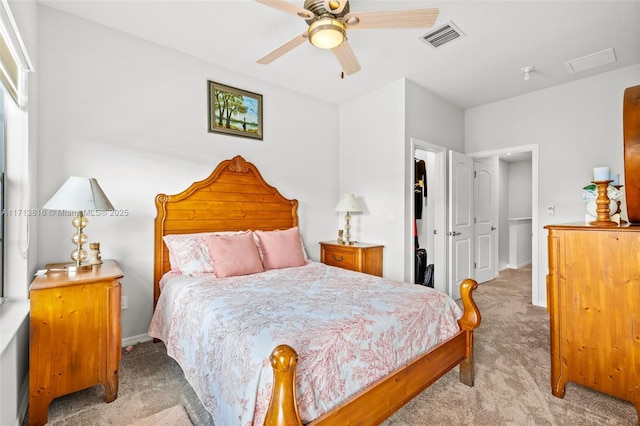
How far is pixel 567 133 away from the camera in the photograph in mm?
3637

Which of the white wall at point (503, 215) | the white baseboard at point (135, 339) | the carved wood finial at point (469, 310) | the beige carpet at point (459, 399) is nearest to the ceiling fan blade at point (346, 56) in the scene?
the carved wood finial at point (469, 310)

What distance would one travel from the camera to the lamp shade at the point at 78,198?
1.92 meters

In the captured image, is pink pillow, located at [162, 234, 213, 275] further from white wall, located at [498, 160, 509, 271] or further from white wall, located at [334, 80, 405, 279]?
white wall, located at [498, 160, 509, 271]

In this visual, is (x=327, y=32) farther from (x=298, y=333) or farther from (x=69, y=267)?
(x=69, y=267)

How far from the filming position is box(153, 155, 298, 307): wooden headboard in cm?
276

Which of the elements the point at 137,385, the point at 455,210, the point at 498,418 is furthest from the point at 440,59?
the point at 137,385

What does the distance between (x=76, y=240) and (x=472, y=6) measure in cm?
336

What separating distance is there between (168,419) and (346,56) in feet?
8.53

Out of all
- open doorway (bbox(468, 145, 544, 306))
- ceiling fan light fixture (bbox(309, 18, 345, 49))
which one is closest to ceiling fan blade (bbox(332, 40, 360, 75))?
ceiling fan light fixture (bbox(309, 18, 345, 49))

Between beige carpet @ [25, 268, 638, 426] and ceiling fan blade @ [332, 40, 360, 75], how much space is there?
2375 millimetres

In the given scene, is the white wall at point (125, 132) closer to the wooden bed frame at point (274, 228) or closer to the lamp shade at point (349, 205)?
the wooden bed frame at point (274, 228)

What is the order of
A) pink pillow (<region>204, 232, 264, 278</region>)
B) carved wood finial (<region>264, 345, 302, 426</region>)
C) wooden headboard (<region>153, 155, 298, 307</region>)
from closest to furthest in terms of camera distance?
carved wood finial (<region>264, 345, 302, 426</region>), pink pillow (<region>204, 232, 264, 278</region>), wooden headboard (<region>153, 155, 298, 307</region>)

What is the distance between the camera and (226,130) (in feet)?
10.5

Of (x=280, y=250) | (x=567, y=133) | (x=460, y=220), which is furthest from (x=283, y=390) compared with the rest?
(x=567, y=133)
